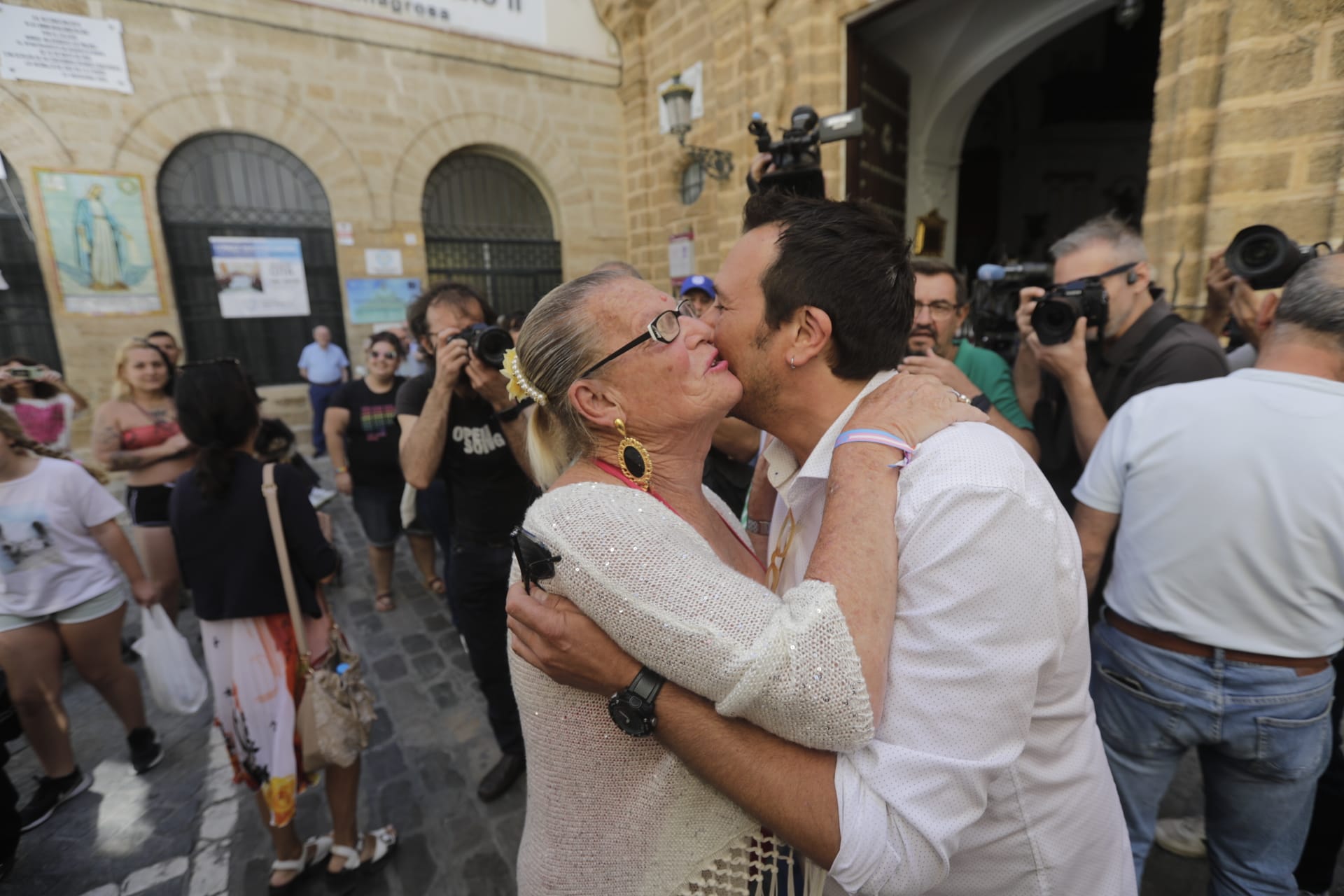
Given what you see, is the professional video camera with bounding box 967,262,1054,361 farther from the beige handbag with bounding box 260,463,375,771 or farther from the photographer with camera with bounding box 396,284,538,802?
the beige handbag with bounding box 260,463,375,771

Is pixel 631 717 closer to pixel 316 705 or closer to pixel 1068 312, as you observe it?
pixel 316 705

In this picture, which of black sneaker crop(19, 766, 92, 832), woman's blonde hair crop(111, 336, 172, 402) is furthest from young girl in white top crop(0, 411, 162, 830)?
woman's blonde hair crop(111, 336, 172, 402)

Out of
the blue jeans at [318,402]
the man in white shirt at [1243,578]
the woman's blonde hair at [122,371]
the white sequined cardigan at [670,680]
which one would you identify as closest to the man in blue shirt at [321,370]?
the blue jeans at [318,402]

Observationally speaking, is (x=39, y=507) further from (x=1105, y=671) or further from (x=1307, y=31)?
(x=1307, y=31)

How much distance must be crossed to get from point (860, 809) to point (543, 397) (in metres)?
0.97

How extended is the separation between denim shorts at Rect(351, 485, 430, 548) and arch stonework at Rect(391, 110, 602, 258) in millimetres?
6538

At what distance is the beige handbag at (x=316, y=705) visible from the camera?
233 centimetres

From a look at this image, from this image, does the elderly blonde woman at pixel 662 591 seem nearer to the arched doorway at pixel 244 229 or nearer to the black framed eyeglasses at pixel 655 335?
the black framed eyeglasses at pixel 655 335

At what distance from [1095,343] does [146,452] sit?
552 centimetres

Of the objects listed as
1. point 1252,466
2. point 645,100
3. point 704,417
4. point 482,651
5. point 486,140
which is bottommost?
point 482,651

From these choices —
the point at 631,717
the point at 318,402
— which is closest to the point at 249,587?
the point at 631,717

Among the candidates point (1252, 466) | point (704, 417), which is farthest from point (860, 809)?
point (1252, 466)

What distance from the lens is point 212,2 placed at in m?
8.03

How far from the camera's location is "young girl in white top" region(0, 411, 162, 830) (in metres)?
2.80
